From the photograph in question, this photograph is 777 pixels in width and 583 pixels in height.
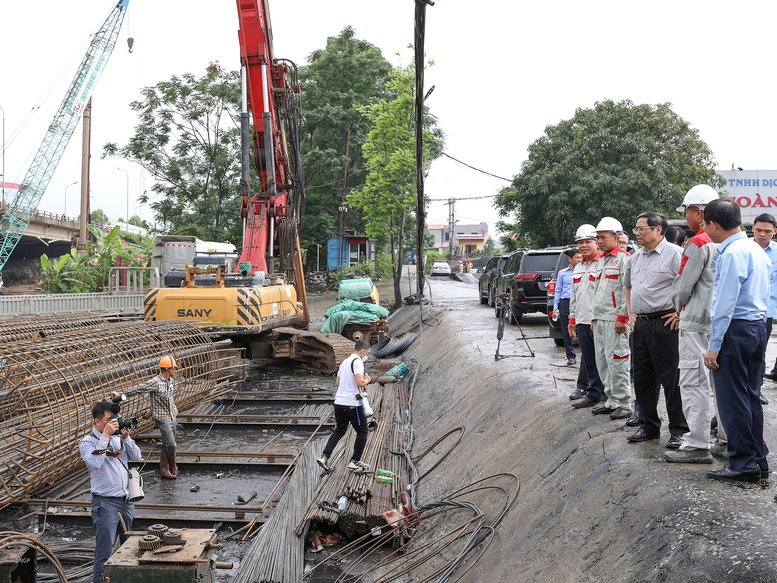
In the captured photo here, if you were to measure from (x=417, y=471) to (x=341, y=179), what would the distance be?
3612cm

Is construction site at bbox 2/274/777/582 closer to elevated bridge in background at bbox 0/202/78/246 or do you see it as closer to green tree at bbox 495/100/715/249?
green tree at bbox 495/100/715/249

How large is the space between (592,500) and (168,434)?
5.89 meters

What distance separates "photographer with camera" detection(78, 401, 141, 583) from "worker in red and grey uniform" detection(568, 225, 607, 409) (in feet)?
14.8

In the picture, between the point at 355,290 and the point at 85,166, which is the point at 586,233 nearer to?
the point at 355,290

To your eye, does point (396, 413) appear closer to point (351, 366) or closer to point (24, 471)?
point (351, 366)

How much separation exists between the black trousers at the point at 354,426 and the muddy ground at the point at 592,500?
91cm

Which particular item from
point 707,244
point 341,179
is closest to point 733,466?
point 707,244

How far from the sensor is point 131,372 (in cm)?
1043

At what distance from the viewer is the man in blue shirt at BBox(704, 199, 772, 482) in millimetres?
4355

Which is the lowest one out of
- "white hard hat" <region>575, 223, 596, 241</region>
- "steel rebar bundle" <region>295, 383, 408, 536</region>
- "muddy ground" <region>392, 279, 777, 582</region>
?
"steel rebar bundle" <region>295, 383, 408, 536</region>

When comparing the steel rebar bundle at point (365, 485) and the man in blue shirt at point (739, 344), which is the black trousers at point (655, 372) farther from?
the steel rebar bundle at point (365, 485)

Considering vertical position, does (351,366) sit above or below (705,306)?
below

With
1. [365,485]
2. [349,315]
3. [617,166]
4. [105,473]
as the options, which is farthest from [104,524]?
[617,166]

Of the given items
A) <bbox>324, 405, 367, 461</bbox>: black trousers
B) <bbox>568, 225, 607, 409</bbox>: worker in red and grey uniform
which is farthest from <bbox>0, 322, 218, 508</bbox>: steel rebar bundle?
<bbox>568, 225, 607, 409</bbox>: worker in red and grey uniform
